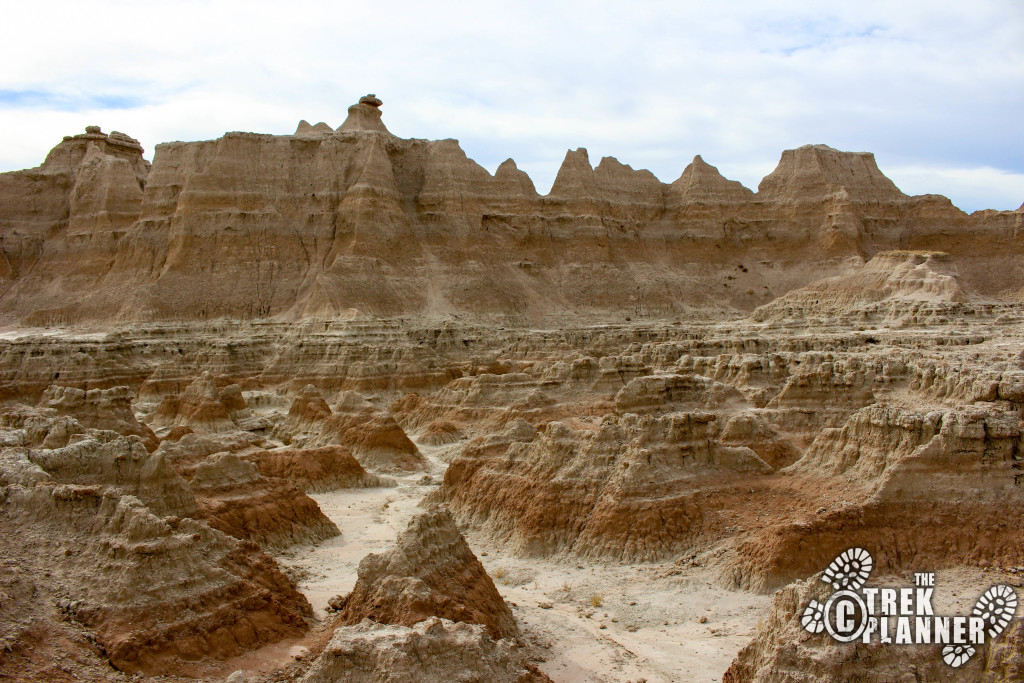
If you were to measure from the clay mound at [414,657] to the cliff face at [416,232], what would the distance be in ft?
173

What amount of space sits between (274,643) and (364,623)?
2.34 m

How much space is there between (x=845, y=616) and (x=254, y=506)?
41.0 feet

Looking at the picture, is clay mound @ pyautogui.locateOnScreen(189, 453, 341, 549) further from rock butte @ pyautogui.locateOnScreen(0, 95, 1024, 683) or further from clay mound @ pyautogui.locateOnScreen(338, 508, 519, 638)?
clay mound @ pyautogui.locateOnScreen(338, 508, 519, 638)

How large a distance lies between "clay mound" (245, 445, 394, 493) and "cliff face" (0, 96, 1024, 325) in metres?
35.6

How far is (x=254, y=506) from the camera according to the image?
17641 mm

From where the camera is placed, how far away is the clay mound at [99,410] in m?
27.0

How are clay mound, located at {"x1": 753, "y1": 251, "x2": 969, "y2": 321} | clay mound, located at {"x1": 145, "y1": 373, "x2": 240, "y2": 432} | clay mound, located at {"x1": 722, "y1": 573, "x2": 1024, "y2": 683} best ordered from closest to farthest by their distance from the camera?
clay mound, located at {"x1": 722, "y1": 573, "x2": 1024, "y2": 683} < clay mound, located at {"x1": 145, "y1": 373, "x2": 240, "y2": 432} < clay mound, located at {"x1": 753, "y1": 251, "x2": 969, "y2": 321}

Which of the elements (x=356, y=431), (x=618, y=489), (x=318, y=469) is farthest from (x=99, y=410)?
(x=618, y=489)

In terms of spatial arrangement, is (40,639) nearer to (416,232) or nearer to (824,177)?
(416,232)

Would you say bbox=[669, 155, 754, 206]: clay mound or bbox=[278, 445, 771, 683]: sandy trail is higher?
bbox=[669, 155, 754, 206]: clay mound

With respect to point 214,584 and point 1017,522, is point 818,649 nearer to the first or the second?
point 1017,522

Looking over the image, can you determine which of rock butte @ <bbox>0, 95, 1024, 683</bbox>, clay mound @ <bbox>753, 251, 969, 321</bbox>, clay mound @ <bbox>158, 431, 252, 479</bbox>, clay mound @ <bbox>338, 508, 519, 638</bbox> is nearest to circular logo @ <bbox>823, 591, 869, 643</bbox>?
rock butte @ <bbox>0, 95, 1024, 683</bbox>

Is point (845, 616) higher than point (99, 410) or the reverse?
the reverse

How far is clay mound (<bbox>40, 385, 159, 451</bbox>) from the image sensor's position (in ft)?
88.6
